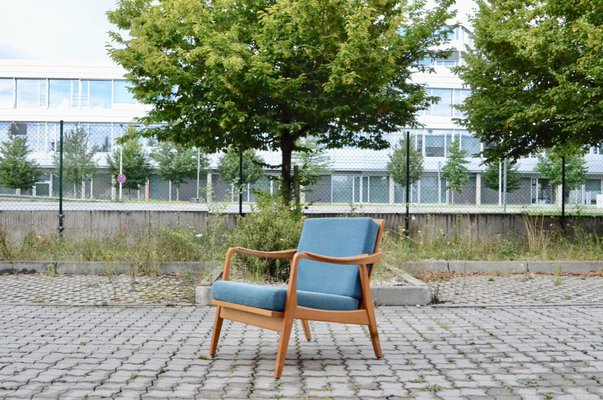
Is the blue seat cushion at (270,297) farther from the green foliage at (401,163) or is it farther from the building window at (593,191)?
the building window at (593,191)

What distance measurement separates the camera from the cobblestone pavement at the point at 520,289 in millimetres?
9164

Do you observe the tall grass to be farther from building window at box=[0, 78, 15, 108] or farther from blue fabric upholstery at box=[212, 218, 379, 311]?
building window at box=[0, 78, 15, 108]

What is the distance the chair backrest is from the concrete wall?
27.0 ft

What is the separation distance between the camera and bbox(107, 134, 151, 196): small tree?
17.3 metres

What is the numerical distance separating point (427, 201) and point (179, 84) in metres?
6.26

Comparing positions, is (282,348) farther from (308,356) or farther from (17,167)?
(17,167)

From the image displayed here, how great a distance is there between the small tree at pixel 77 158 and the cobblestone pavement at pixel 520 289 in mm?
8819

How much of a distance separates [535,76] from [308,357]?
433 inches

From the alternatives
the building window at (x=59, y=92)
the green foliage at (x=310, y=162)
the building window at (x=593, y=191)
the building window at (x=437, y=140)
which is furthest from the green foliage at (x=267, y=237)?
the building window at (x=59, y=92)

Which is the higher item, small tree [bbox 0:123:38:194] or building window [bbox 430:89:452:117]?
building window [bbox 430:89:452:117]

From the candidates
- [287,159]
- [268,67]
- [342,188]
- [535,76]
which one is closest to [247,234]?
[268,67]

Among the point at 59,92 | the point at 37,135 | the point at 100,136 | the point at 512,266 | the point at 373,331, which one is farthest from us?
the point at 59,92

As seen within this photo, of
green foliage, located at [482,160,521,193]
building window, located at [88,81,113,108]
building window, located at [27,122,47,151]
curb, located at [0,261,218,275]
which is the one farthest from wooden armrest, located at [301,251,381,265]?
building window, located at [88,81,113,108]

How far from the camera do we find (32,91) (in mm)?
54406
